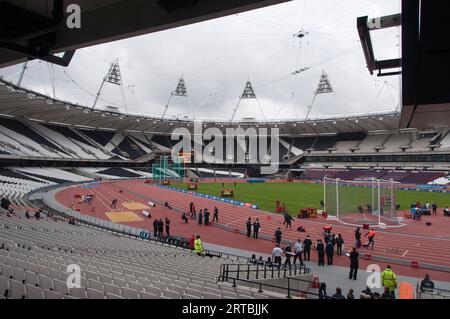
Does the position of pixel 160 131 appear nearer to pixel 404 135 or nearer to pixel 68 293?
pixel 404 135

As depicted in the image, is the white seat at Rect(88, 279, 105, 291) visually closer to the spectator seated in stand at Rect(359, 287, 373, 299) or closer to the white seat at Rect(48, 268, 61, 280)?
the white seat at Rect(48, 268, 61, 280)

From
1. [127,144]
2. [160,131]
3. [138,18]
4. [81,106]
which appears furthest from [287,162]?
[138,18]

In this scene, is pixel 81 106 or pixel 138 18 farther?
pixel 81 106

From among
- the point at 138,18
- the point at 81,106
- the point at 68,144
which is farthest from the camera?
the point at 68,144

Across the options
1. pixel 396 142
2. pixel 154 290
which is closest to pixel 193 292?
pixel 154 290

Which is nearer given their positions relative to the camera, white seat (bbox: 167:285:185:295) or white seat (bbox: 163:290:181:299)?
white seat (bbox: 163:290:181:299)

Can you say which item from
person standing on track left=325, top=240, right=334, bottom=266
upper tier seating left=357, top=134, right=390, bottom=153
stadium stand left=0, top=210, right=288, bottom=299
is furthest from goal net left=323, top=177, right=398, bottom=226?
upper tier seating left=357, top=134, right=390, bottom=153

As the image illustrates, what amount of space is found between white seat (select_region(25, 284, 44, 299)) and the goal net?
796 inches

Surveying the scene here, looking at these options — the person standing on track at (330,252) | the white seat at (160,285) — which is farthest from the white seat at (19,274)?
the person standing on track at (330,252)

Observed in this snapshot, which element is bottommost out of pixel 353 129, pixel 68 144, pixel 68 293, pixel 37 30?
pixel 68 293

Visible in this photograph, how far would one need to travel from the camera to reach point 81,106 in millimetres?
55000

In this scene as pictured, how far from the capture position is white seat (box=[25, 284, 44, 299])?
4750 mm

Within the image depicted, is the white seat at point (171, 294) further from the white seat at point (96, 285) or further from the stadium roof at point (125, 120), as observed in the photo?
the stadium roof at point (125, 120)
